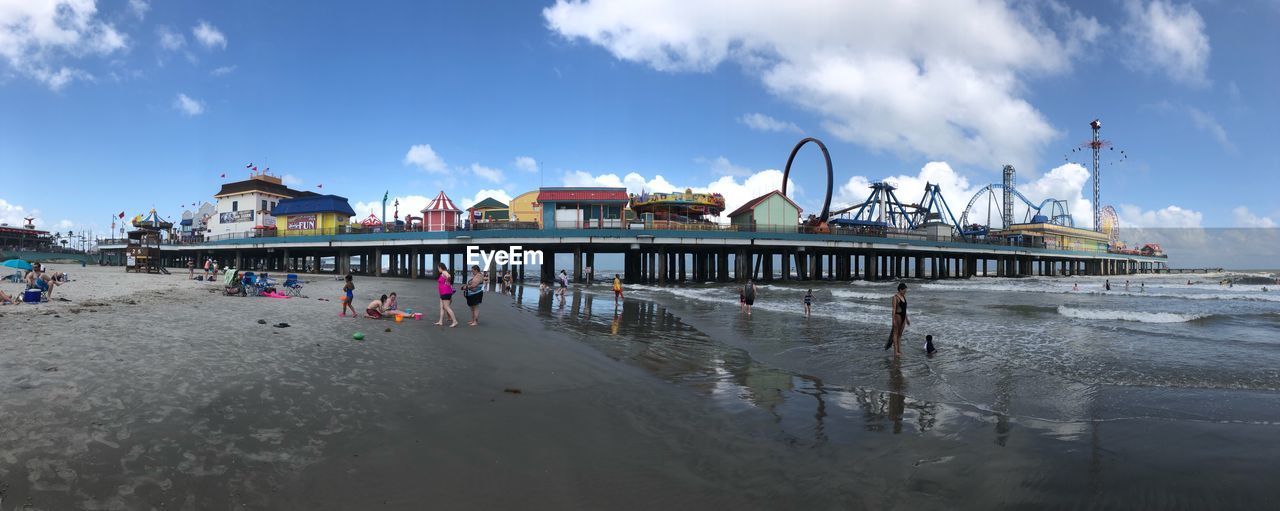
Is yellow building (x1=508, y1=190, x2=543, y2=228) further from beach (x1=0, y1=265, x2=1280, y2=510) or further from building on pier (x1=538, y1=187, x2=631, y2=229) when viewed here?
beach (x1=0, y1=265, x2=1280, y2=510)

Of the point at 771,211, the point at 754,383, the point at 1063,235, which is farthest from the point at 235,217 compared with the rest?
the point at 1063,235

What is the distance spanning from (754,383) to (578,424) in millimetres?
3248

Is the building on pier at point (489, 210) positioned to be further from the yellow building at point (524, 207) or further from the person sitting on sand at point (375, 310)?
the person sitting on sand at point (375, 310)

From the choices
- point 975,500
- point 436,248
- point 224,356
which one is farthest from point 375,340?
point 436,248

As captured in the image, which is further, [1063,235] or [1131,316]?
[1063,235]

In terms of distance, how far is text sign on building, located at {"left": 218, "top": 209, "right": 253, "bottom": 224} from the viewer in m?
56.0

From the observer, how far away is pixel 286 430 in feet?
14.6

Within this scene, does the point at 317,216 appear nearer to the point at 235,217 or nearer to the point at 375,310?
the point at 235,217

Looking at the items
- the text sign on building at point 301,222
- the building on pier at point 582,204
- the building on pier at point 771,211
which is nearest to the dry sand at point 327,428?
the building on pier at point 582,204

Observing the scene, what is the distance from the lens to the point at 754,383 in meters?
7.57

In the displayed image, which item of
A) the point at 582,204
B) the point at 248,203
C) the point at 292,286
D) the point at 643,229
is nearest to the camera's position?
the point at 292,286

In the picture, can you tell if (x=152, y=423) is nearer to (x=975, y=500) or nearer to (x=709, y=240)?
(x=975, y=500)

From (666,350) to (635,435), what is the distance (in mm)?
5277

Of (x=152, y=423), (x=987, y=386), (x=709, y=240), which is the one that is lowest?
(x=987, y=386)
